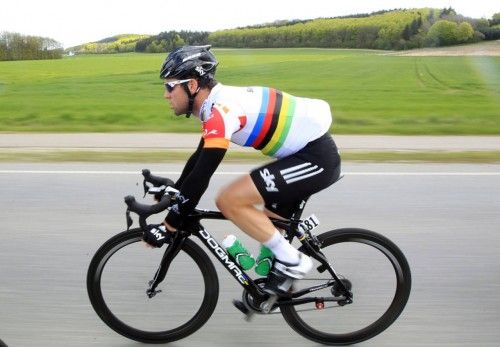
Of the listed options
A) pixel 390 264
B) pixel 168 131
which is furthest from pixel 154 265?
pixel 168 131

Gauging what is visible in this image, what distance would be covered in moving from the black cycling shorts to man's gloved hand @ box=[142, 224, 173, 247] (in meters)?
0.51

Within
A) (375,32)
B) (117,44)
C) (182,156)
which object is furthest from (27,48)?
(182,156)

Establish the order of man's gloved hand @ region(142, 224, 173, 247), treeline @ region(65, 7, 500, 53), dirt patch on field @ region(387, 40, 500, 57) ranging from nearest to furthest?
man's gloved hand @ region(142, 224, 173, 247), treeline @ region(65, 7, 500, 53), dirt patch on field @ region(387, 40, 500, 57)

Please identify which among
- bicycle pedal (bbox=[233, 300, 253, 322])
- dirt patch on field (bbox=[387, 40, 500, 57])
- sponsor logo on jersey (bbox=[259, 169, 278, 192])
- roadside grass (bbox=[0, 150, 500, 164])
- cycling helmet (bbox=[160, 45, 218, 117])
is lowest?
roadside grass (bbox=[0, 150, 500, 164])

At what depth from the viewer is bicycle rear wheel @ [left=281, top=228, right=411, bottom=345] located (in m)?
3.86

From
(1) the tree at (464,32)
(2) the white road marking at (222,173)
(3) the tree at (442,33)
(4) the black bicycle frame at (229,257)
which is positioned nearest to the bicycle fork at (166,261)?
(4) the black bicycle frame at (229,257)

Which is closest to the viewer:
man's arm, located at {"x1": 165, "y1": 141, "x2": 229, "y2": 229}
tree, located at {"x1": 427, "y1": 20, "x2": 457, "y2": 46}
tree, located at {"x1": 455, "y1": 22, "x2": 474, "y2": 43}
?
man's arm, located at {"x1": 165, "y1": 141, "x2": 229, "y2": 229}

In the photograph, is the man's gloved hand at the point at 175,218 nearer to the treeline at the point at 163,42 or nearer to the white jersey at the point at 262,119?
the white jersey at the point at 262,119

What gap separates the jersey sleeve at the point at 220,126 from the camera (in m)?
3.37

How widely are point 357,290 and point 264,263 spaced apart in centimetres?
56

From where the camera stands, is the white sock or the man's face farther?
the white sock

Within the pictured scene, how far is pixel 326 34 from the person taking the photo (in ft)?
71.1

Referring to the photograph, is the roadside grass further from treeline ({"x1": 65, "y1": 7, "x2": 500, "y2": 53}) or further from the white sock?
the white sock

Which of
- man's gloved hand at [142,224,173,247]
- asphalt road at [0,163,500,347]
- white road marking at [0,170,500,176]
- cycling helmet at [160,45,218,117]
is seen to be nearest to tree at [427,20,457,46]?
asphalt road at [0,163,500,347]
